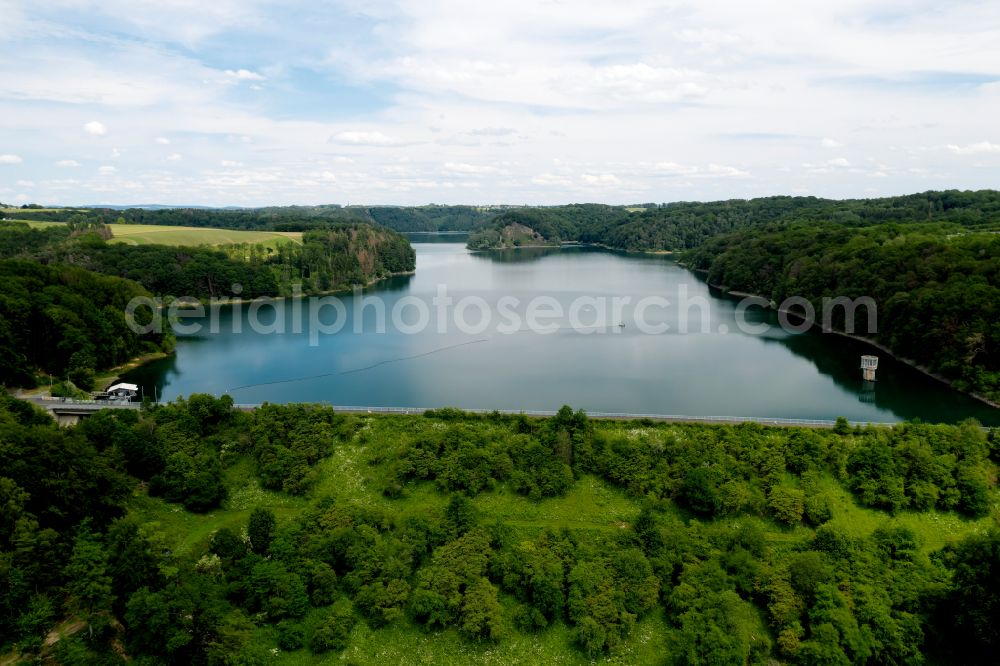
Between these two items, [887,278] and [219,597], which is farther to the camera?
[887,278]

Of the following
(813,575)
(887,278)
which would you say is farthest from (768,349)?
(813,575)

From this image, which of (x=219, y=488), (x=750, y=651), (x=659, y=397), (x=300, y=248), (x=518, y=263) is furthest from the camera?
(x=518, y=263)

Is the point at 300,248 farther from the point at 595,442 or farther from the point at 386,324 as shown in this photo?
the point at 595,442

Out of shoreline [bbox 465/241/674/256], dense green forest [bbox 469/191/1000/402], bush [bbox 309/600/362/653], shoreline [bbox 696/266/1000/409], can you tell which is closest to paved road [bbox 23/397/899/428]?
shoreline [bbox 696/266/1000/409]

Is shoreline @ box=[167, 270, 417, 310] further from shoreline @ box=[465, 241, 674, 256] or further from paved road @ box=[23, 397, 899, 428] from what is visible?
shoreline @ box=[465, 241, 674, 256]

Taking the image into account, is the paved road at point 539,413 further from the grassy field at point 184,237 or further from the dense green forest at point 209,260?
the grassy field at point 184,237

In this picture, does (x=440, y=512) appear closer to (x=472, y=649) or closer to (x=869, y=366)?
(x=472, y=649)

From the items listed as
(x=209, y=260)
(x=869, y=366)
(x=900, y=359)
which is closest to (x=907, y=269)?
(x=900, y=359)
